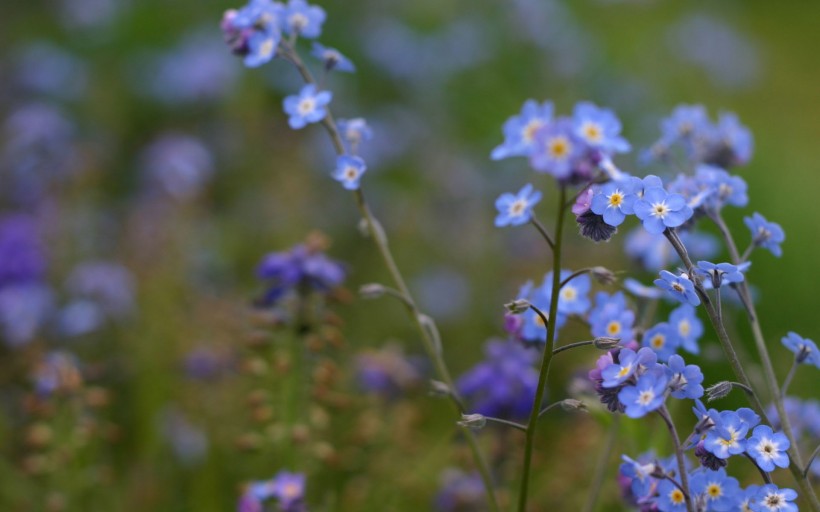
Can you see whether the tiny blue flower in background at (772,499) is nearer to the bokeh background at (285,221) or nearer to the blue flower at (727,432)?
the blue flower at (727,432)

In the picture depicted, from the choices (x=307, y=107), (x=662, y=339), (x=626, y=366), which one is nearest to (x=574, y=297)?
(x=662, y=339)

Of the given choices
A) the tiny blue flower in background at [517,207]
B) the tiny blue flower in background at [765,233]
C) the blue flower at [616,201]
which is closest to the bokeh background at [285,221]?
the tiny blue flower in background at [765,233]

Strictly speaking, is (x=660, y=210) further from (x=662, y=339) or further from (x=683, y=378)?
(x=662, y=339)

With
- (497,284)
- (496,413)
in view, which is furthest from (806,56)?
(496,413)

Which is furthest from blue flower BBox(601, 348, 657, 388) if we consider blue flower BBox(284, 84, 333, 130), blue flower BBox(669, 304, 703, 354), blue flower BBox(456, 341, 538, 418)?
blue flower BBox(456, 341, 538, 418)

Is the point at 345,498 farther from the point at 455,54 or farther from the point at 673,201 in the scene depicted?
the point at 455,54
